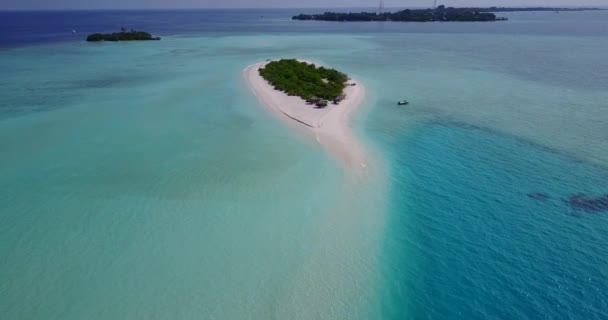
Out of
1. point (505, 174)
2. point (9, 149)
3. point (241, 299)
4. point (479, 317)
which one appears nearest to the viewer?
point (479, 317)

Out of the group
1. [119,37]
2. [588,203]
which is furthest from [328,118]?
[119,37]

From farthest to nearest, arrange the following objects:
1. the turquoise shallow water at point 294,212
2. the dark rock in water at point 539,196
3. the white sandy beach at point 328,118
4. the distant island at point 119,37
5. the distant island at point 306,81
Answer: the distant island at point 119,37
the distant island at point 306,81
the white sandy beach at point 328,118
the dark rock in water at point 539,196
the turquoise shallow water at point 294,212

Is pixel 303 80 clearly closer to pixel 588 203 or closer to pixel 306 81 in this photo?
pixel 306 81

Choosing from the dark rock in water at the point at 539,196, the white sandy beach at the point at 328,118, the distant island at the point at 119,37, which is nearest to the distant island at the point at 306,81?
the white sandy beach at the point at 328,118

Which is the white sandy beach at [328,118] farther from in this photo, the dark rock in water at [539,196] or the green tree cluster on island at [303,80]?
the dark rock in water at [539,196]

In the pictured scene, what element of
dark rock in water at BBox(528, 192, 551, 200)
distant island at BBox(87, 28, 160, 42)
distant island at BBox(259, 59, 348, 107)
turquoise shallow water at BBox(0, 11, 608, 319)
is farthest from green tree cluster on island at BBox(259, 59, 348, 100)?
distant island at BBox(87, 28, 160, 42)

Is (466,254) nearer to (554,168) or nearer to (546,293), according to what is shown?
(546,293)

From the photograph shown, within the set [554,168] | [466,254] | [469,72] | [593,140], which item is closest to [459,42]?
[469,72]
